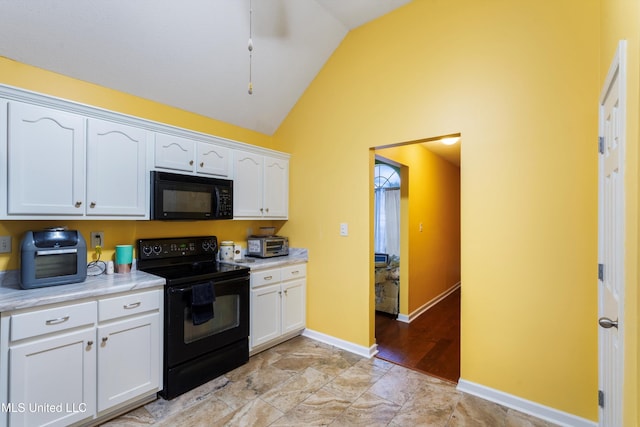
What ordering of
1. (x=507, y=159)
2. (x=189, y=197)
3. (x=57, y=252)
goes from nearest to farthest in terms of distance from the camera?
(x=57, y=252) < (x=507, y=159) < (x=189, y=197)

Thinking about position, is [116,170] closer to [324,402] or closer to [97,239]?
[97,239]

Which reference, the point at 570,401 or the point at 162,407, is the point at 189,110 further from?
the point at 570,401

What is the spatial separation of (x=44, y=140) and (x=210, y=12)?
1530 mm

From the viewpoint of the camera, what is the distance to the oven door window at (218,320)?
234 cm

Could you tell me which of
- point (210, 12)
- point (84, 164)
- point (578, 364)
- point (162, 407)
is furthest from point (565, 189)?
point (84, 164)

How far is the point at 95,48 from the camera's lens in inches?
87.7

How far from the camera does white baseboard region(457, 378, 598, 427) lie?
1.96 meters

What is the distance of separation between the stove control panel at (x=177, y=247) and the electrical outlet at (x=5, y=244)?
0.79 meters

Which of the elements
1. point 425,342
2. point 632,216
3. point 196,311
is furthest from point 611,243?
point 196,311

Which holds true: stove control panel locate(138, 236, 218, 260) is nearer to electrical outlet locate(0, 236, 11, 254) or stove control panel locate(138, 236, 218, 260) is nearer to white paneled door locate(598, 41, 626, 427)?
electrical outlet locate(0, 236, 11, 254)

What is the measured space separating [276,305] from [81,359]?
5.32 ft

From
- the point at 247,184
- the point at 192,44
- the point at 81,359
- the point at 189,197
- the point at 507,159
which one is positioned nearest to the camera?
the point at 81,359

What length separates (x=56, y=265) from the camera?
6.46 ft

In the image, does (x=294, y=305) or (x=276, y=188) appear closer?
(x=294, y=305)
